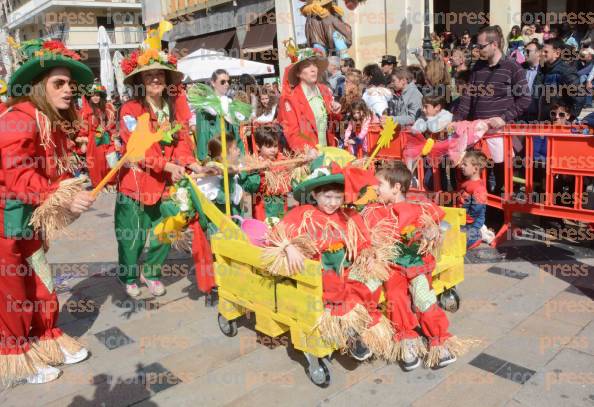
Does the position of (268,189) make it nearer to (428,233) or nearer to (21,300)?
(428,233)

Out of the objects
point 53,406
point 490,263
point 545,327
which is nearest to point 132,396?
point 53,406

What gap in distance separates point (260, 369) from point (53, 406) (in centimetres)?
124

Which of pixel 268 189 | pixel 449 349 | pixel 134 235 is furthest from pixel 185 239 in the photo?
pixel 449 349

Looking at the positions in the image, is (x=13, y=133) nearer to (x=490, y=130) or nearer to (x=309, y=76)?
(x=309, y=76)

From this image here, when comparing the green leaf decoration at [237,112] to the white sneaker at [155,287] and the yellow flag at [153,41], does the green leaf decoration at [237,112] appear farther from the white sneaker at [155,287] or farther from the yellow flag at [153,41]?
the white sneaker at [155,287]

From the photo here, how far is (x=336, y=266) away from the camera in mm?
3088

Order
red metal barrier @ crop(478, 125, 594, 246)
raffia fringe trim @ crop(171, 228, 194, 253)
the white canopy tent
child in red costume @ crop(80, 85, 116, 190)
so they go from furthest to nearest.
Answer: the white canopy tent < child in red costume @ crop(80, 85, 116, 190) < red metal barrier @ crop(478, 125, 594, 246) < raffia fringe trim @ crop(171, 228, 194, 253)

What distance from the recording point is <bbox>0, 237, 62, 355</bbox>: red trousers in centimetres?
320

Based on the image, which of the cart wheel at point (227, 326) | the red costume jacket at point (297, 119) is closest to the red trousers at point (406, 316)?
the cart wheel at point (227, 326)

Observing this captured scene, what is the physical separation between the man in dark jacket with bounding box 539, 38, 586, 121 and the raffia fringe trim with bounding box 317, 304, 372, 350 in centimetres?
390

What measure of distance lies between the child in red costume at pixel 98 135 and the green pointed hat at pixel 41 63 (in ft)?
19.4

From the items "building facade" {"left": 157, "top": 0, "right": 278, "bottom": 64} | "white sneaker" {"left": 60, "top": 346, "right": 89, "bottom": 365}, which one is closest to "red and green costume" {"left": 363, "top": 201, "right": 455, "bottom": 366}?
"white sneaker" {"left": 60, "top": 346, "right": 89, "bottom": 365}

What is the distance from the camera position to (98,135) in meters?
9.41

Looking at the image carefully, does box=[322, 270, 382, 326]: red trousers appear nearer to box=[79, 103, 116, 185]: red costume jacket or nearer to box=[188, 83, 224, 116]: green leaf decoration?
box=[188, 83, 224, 116]: green leaf decoration
